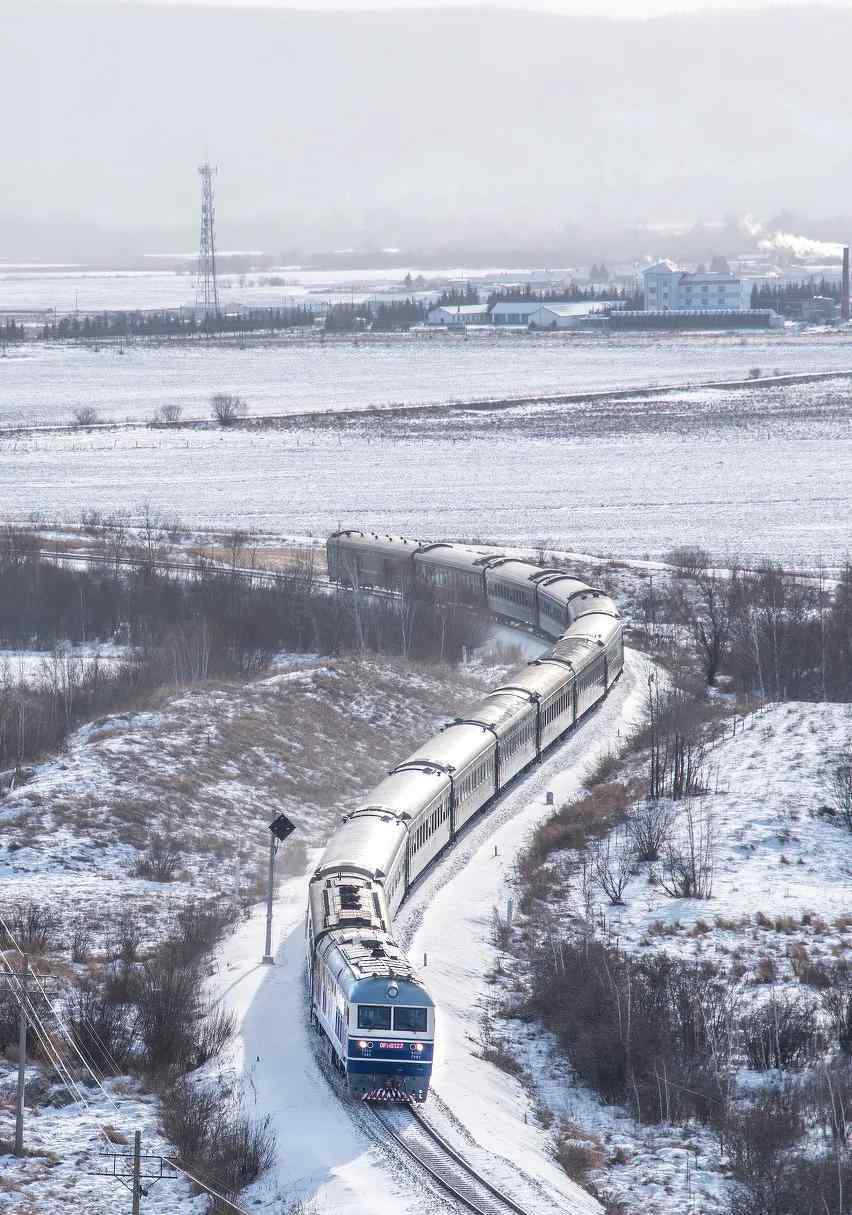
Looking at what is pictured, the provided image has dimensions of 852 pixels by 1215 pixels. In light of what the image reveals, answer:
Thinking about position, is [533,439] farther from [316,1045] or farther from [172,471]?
[316,1045]

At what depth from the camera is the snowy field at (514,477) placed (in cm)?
8412

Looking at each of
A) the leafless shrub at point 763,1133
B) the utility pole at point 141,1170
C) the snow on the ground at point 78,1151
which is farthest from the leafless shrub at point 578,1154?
the utility pole at point 141,1170

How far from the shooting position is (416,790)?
1431 inches

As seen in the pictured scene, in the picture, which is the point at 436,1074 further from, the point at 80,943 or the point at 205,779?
the point at 205,779

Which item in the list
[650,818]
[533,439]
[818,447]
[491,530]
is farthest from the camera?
[533,439]

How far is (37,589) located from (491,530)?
2702 cm

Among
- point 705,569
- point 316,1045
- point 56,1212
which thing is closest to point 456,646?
point 705,569

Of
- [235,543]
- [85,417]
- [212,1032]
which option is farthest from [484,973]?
[85,417]

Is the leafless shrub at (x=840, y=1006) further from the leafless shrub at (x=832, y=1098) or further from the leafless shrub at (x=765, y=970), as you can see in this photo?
the leafless shrub at (x=765, y=970)

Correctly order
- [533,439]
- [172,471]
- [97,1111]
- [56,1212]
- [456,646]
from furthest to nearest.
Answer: [533,439]
[172,471]
[456,646]
[97,1111]
[56,1212]

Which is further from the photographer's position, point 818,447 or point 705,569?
point 818,447

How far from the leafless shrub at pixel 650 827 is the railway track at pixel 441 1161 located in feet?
48.0

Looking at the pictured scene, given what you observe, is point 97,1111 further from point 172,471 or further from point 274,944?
point 172,471

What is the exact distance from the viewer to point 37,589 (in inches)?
2557
